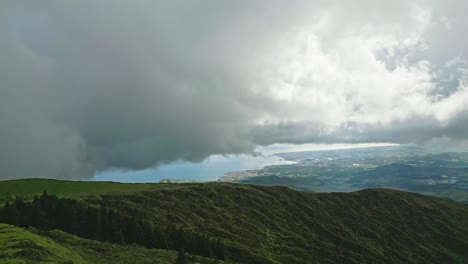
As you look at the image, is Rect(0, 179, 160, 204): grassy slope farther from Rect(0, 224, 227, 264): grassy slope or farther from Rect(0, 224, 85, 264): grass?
Rect(0, 224, 85, 264): grass

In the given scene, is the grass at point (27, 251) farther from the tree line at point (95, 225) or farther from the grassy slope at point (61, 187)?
the grassy slope at point (61, 187)

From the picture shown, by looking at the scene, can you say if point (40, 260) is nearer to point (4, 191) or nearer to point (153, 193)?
point (153, 193)

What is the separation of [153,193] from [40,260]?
111m

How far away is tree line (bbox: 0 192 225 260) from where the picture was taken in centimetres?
8469

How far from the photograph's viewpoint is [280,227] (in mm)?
160875

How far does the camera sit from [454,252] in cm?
17825

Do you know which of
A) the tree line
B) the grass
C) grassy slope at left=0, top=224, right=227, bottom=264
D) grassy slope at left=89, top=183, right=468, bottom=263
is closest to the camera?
the grass

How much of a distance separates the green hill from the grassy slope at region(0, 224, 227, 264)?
4658 centimetres

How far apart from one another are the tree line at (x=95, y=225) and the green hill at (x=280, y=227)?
1612 centimetres

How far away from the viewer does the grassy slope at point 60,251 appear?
Answer: 46906 mm

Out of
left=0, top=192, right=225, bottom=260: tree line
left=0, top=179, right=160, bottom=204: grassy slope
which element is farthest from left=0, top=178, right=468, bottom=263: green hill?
left=0, top=192, right=225, bottom=260: tree line

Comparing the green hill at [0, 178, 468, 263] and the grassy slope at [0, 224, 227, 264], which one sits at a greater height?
the grassy slope at [0, 224, 227, 264]

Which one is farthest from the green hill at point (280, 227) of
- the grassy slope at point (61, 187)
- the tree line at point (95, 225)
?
the tree line at point (95, 225)

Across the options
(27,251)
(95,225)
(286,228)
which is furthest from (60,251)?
(286,228)
